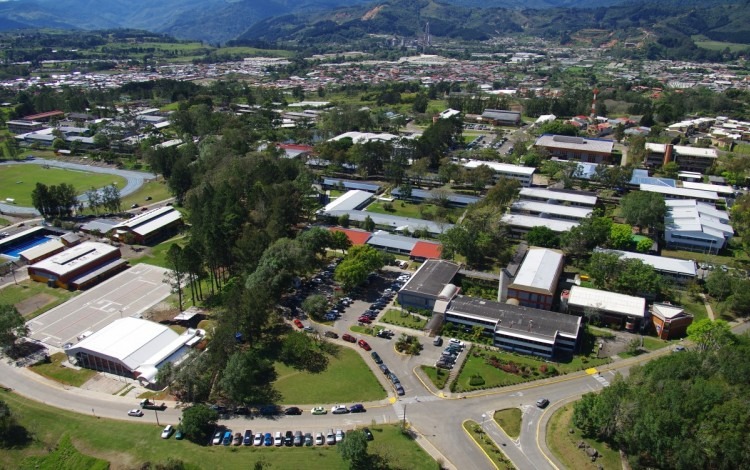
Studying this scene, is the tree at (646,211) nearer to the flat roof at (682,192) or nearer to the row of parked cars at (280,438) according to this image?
the flat roof at (682,192)

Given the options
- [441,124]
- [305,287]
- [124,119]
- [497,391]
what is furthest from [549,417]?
[124,119]

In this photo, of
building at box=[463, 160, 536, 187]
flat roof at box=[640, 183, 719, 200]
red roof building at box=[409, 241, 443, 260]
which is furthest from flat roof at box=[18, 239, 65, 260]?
flat roof at box=[640, 183, 719, 200]

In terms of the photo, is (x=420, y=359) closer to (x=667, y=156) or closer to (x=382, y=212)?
(x=382, y=212)

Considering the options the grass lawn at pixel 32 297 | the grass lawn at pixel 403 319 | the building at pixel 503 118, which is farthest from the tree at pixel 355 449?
the building at pixel 503 118

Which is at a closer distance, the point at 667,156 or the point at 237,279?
the point at 237,279

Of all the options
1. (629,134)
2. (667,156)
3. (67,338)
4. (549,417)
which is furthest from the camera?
(629,134)

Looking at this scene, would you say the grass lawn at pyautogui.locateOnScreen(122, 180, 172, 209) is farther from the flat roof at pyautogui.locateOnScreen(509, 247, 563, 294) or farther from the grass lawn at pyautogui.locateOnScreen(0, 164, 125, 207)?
the flat roof at pyautogui.locateOnScreen(509, 247, 563, 294)
